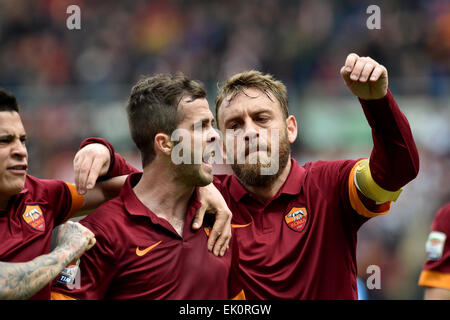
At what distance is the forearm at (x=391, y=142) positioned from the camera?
2.82 metres

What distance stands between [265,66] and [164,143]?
7.34 m

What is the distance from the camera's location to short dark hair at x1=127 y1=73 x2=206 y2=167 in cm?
304

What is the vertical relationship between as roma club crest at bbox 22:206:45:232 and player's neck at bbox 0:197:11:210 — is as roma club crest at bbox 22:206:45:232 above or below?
below

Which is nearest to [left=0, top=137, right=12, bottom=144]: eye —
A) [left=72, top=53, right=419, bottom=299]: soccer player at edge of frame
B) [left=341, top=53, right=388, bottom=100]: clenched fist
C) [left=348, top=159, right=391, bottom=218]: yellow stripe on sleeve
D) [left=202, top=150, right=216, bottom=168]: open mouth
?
[left=202, top=150, right=216, bottom=168]: open mouth

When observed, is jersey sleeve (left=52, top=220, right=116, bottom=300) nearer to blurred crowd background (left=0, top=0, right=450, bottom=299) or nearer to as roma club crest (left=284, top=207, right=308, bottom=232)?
as roma club crest (left=284, top=207, right=308, bottom=232)

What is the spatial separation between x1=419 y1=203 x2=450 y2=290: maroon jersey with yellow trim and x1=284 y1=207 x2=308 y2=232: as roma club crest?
1467 mm

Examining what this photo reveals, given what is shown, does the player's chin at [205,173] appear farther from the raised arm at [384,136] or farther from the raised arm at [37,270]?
the raised arm at [384,136]

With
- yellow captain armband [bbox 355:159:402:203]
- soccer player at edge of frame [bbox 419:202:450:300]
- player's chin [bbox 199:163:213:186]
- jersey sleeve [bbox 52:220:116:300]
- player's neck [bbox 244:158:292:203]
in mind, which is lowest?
soccer player at edge of frame [bbox 419:202:450:300]

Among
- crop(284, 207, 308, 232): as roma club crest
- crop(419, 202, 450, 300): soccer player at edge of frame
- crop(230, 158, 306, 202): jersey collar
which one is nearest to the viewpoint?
crop(284, 207, 308, 232): as roma club crest

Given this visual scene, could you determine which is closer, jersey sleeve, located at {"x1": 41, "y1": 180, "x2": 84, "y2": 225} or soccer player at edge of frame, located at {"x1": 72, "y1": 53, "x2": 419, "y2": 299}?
soccer player at edge of frame, located at {"x1": 72, "y1": 53, "x2": 419, "y2": 299}

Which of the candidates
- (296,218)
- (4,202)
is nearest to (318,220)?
(296,218)

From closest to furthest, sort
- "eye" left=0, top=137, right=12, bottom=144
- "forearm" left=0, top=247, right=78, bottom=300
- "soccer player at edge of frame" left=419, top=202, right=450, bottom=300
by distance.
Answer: "forearm" left=0, top=247, right=78, bottom=300 < "eye" left=0, top=137, right=12, bottom=144 < "soccer player at edge of frame" left=419, top=202, right=450, bottom=300

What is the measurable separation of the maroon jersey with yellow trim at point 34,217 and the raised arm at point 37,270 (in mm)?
350

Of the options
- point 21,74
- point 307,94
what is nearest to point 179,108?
point 307,94
